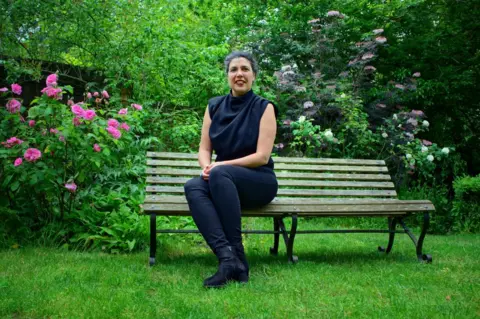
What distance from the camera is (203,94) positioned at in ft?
23.3

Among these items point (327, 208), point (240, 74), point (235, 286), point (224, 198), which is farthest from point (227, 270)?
point (240, 74)

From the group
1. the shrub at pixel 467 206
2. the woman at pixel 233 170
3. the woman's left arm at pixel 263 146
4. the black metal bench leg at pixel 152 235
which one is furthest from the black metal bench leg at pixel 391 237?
the shrub at pixel 467 206

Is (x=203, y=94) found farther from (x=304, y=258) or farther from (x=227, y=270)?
(x=227, y=270)

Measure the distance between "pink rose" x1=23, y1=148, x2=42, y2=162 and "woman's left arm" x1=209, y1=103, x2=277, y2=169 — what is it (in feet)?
4.47

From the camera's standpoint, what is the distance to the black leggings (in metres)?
2.96

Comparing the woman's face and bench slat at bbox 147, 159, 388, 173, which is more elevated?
the woman's face

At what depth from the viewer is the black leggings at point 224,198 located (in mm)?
2960

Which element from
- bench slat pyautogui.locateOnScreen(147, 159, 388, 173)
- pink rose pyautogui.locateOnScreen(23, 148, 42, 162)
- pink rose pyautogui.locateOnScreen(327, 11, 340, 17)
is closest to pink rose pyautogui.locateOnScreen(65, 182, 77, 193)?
pink rose pyautogui.locateOnScreen(23, 148, 42, 162)

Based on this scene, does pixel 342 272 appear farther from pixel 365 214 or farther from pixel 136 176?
pixel 136 176

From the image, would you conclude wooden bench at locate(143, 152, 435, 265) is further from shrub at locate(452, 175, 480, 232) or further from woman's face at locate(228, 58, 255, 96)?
shrub at locate(452, 175, 480, 232)

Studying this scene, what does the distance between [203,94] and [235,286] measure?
185 inches

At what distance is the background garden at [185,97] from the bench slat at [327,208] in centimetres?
77

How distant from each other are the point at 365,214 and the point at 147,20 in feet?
12.9

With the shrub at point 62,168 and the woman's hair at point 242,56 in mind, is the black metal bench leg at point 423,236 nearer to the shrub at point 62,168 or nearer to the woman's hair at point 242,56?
the woman's hair at point 242,56
